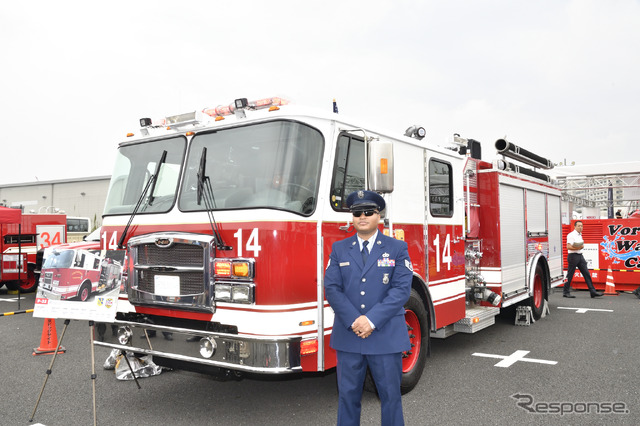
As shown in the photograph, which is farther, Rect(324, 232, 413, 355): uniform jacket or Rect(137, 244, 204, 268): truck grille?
Rect(137, 244, 204, 268): truck grille

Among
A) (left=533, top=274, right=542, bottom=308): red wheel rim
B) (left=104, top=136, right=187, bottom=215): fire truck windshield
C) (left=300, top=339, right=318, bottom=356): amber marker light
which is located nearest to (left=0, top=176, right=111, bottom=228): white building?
(left=533, top=274, right=542, bottom=308): red wheel rim

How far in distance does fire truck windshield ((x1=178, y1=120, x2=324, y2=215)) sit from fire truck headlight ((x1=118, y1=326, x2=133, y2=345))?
113cm

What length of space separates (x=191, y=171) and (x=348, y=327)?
209 centimetres

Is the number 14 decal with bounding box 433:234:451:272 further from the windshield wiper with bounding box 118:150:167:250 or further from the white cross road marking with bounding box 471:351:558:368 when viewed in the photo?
the windshield wiper with bounding box 118:150:167:250

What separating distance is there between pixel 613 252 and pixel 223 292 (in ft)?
38.4

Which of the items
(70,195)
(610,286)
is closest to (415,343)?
(610,286)

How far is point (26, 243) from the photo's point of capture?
13656mm

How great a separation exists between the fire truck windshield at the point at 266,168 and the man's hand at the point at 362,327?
106cm

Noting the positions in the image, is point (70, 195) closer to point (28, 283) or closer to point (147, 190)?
point (28, 283)

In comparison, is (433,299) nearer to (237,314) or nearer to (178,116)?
(237,314)

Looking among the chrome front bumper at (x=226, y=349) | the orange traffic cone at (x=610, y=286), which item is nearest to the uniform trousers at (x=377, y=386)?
the chrome front bumper at (x=226, y=349)

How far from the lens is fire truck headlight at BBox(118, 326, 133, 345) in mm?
4328

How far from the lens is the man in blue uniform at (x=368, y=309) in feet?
10.4

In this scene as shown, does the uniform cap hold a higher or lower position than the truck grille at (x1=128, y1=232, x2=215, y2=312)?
higher
